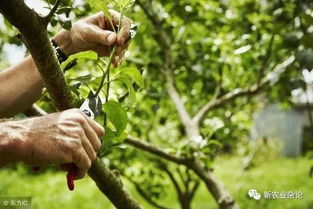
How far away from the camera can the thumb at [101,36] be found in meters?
1.00

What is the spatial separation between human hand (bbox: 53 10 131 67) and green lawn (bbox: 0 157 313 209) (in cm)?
421

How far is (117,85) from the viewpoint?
62.8 inches

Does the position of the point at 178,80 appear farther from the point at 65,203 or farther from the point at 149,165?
the point at 65,203

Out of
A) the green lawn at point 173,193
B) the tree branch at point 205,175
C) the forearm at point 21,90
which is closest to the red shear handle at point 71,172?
the forearm at point 21,90

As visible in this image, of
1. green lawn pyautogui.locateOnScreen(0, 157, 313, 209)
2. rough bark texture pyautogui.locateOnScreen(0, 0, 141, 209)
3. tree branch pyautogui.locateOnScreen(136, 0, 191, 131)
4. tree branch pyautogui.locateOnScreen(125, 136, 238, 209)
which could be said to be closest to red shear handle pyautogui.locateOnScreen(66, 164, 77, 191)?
rough bark texture pyautogui.locateOnScreen(0, 0, 141, 209)

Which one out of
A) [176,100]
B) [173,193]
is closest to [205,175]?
[176,100]

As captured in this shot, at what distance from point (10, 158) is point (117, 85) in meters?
0.81

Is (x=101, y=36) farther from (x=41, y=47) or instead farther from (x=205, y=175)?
(x=205, y=175)

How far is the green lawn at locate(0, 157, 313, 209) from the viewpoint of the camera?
709cm

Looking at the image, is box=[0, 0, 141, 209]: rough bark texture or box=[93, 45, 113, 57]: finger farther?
box=[93, 45, 113, 57]: finger

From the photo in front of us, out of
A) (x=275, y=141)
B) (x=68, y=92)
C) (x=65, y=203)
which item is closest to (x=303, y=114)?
(x=275, y=141)

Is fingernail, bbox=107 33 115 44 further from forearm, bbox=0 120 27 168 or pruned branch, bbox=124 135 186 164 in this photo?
pruned branch, bbox=124 135 186 164

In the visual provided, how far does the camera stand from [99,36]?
1.09m

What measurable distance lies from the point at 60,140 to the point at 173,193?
716cm
